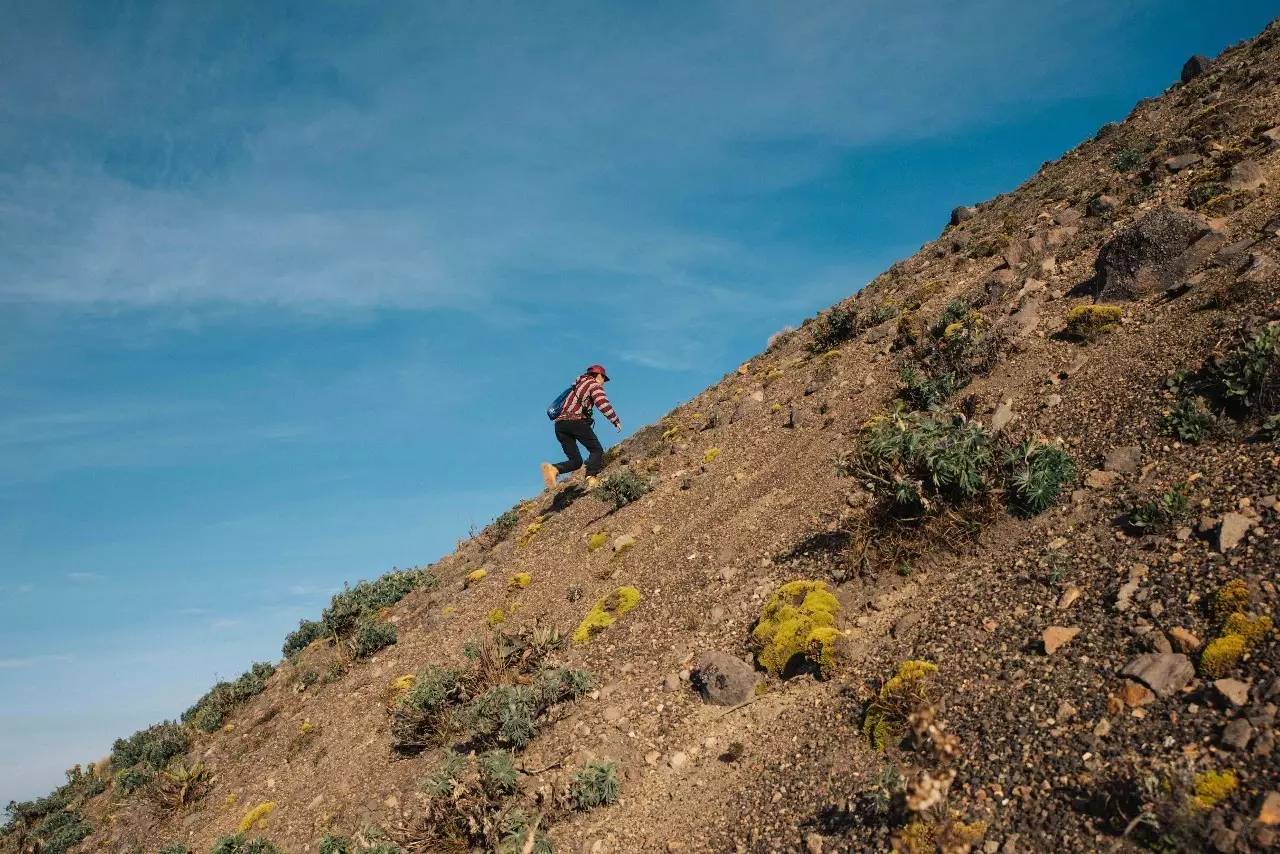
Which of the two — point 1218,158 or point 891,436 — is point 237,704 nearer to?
point 891,436

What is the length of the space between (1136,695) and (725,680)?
160 inches

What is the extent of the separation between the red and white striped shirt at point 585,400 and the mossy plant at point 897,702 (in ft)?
35.9

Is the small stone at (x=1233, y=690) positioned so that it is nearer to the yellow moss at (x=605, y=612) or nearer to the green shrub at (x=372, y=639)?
the yellow moss at (x=605, y=612)

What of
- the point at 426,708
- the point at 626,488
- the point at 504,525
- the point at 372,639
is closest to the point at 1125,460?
the point at 626,488

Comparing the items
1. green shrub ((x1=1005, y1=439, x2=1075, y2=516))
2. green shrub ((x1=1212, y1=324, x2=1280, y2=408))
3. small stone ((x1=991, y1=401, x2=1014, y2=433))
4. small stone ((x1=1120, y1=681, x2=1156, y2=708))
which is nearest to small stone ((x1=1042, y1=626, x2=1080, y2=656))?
small stone ((x1=1120, y1=681, x2=1156, y2=708))

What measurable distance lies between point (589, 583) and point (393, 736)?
399cm

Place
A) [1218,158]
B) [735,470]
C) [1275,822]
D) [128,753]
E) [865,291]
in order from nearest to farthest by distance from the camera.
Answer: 1. [1275,822]
2. [735,470]
3. [1218,158]
4. [128,753]
5. [865,291]

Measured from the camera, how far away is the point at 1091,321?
11.9 meters

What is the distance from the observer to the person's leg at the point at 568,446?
17594 mm

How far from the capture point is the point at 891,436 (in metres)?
9.30

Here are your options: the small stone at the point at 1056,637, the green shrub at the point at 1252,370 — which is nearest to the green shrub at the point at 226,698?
the small stone at the point at 1056,637

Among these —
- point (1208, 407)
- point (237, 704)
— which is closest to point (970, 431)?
point (1208, 407)

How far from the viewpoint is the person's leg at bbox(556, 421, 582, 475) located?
17.6 metres

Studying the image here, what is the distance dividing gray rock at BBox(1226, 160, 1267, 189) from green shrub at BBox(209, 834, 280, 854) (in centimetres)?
1959
